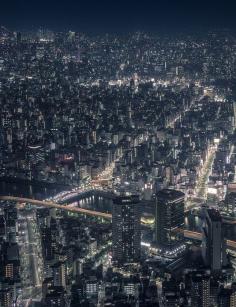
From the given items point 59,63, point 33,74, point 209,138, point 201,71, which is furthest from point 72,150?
point 201,71

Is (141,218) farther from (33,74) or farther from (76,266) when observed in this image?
(33,74)

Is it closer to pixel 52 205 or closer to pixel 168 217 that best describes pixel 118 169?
pixel 52 205

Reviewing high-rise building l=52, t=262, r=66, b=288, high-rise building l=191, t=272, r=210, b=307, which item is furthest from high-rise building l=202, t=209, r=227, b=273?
high-rise building l=52, t=262, r=66, b=288

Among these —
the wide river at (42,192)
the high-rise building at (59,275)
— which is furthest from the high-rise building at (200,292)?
the wide river at (42,192)

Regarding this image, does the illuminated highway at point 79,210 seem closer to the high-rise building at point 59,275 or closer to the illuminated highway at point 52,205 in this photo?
the illuminated highway at point 52,205

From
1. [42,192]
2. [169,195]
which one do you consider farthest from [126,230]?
[42,192]

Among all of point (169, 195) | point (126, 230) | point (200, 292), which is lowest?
point (200, 292)
